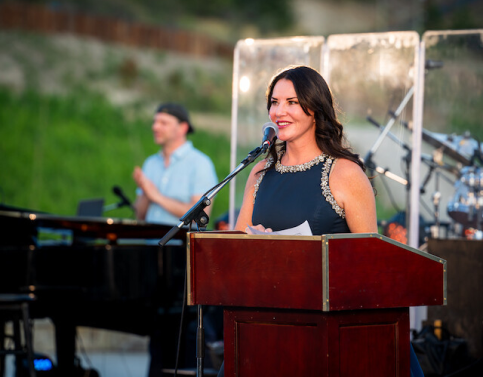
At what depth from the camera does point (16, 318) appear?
4.36 metres

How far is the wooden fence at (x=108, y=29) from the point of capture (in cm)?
798

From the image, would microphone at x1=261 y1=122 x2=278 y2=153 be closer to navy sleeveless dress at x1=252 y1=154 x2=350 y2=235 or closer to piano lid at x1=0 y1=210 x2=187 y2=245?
navy sleeveless dress at x1=252 y1=154 x2=350 y2=235

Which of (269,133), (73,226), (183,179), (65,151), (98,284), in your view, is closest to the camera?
(269,133)

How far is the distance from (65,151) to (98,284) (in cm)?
360

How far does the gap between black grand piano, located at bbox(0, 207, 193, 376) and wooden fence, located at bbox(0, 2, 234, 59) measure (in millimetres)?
3934

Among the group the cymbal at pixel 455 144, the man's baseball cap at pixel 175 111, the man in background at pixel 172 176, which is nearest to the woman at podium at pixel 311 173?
the cymbal at pixel 455 144

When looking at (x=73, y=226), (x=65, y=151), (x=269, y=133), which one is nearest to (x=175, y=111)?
(x=73, y=226)

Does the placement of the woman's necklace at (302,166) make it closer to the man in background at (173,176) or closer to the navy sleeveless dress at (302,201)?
the navy sleeveless dress at (302,201)

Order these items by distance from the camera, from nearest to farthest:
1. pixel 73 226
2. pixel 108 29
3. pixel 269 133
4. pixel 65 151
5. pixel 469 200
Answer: pixel 269 133
pixel 469 200
pixel 73 226
pixel 65 151
pixel 108 29

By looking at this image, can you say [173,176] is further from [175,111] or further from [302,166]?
[302,166]

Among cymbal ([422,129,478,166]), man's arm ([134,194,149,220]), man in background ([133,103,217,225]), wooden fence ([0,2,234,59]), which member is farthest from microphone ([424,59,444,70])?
wooden fence ([0,2,234,59])

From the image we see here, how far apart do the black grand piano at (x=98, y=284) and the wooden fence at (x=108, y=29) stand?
3934mm

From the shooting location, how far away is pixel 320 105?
2639mm

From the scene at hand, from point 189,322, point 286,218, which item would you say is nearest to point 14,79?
point 189,322
